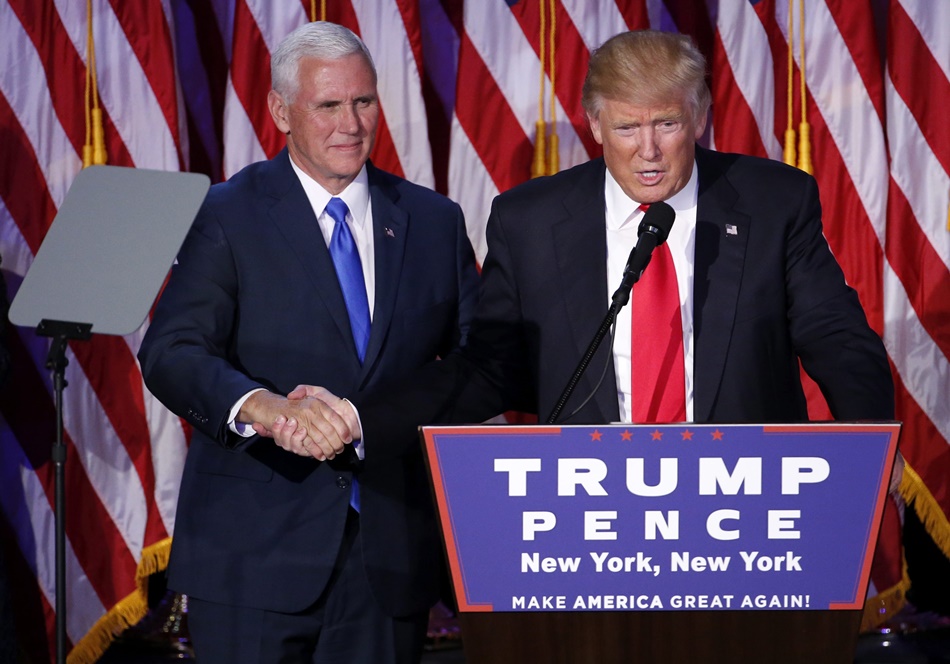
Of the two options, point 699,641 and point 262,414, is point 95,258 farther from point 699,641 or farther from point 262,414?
point 699,641

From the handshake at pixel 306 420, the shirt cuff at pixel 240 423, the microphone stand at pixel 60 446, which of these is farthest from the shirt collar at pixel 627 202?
the microphone stand at pixel 60 446

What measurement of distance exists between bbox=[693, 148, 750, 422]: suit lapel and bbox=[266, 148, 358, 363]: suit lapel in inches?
25.8

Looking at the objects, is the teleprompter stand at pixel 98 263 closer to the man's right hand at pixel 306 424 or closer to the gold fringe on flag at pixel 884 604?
the man's right hand at pixel 306 424

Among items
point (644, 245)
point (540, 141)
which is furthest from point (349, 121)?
point (540, 141)

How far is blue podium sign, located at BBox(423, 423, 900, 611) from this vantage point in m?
1.47

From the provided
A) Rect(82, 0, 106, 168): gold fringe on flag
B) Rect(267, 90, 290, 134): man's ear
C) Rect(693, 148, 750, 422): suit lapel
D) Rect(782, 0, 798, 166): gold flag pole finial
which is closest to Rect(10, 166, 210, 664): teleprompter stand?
Rect(267, 90, 290, 134): man's ear

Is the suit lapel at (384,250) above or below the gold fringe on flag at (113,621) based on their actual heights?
above

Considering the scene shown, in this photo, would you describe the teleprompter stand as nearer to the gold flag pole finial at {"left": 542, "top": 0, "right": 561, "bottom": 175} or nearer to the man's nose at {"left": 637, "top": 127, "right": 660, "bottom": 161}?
the man's nose at {"left": 637, "top": 127, "right": 660, "bottom": 161}

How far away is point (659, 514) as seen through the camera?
149 centimetres

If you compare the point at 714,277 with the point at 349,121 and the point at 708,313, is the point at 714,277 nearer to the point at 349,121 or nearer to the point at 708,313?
the point at 708,313

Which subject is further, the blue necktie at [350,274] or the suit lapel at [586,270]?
the blue necktie at [350,274]

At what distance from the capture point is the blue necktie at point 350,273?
2.26 meters

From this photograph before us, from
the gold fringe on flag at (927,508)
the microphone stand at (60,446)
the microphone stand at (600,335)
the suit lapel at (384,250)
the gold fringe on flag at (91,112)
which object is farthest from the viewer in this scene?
the gold fringe on flag at (927,508)

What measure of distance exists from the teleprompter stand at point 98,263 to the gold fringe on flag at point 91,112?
135 centimetres
